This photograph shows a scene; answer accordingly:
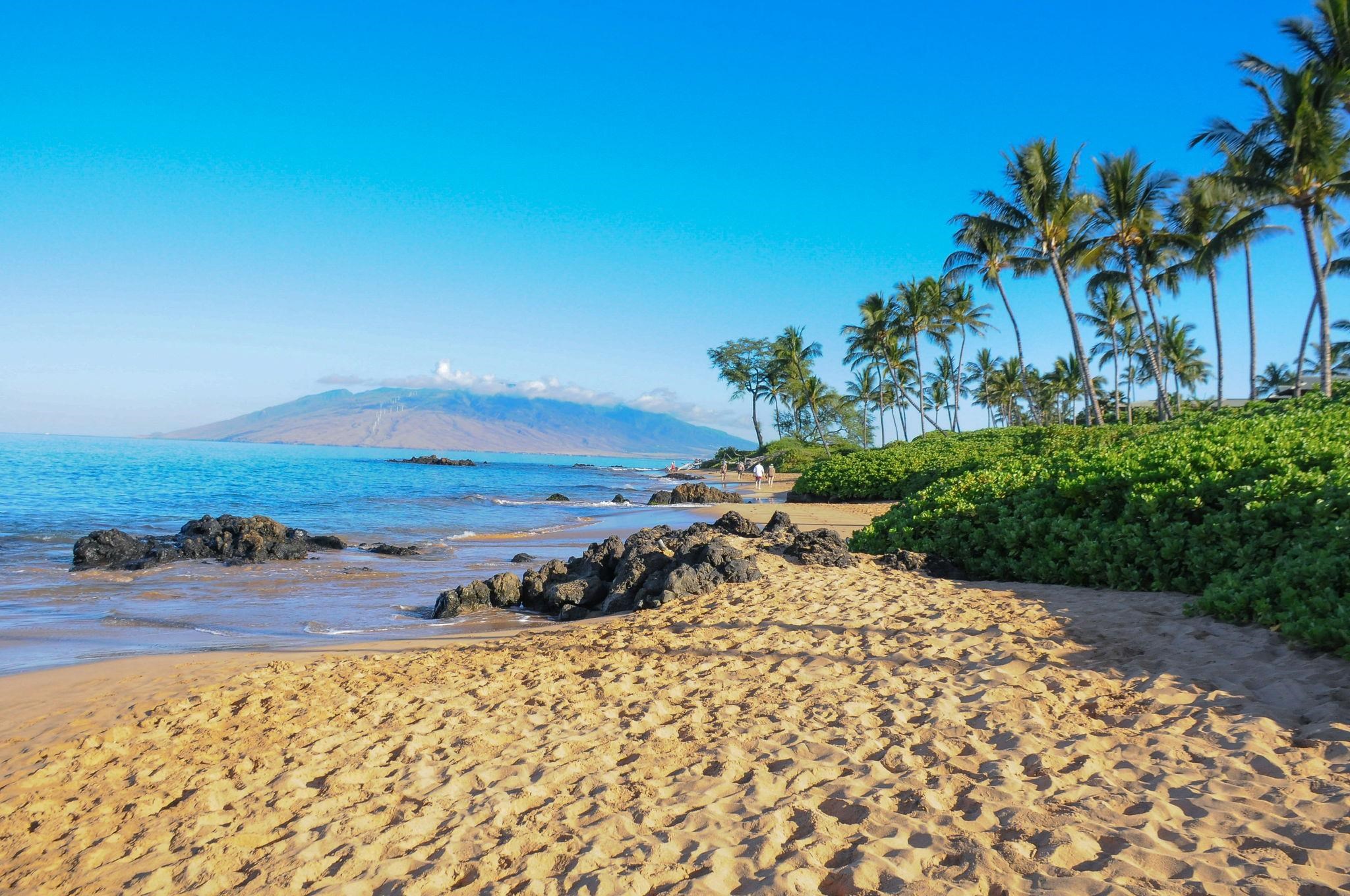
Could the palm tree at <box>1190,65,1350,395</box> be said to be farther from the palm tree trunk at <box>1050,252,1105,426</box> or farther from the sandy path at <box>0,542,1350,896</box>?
the sandy path at <box>0,542,1350,896</box>

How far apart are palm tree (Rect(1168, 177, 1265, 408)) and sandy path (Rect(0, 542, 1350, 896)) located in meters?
25.8

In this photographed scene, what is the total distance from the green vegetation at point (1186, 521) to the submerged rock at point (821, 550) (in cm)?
115

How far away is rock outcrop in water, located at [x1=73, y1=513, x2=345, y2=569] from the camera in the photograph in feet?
48.4

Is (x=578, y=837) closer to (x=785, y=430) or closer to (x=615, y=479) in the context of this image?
(x=615, y=479)

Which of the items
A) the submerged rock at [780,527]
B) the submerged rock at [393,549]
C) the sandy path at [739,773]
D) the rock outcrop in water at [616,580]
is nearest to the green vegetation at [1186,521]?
the sandy path at [739,773]

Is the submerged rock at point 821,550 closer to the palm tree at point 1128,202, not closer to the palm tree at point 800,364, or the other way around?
the palm tree at point 1128,202

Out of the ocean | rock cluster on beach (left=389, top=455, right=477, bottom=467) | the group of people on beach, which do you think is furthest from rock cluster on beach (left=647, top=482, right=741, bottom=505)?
rock cluster on beach (left=389, top=455, right=477, bottom=467)

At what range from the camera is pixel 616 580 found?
398 inches

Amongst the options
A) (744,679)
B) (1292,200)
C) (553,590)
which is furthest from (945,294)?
(744,679)

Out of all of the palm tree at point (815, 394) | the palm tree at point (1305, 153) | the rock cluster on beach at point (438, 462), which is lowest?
the rock cluster on beach at point (438, 462)

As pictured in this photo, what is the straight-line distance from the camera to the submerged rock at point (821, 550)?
10609 mm

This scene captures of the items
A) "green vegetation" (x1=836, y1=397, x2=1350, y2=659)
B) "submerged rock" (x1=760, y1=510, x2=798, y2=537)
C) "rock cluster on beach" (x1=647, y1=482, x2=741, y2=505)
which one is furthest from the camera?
"rock cluster on beach" (x1=647, y1=482, x2=741, y2=505)

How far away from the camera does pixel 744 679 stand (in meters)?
5.82

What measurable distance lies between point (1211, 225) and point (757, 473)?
2129cm
